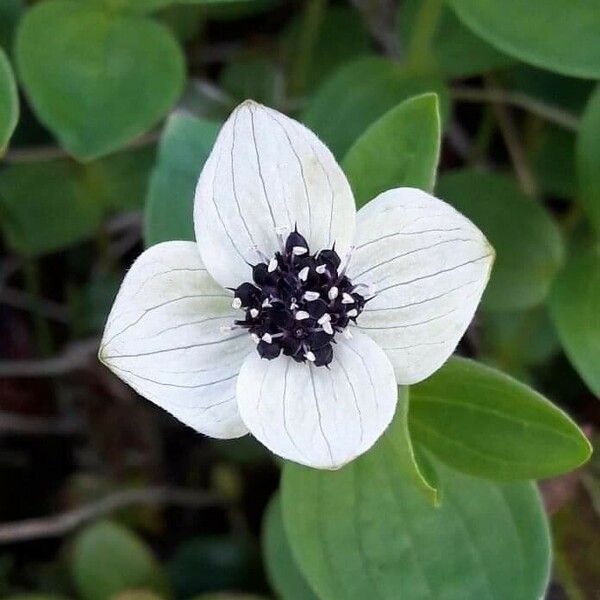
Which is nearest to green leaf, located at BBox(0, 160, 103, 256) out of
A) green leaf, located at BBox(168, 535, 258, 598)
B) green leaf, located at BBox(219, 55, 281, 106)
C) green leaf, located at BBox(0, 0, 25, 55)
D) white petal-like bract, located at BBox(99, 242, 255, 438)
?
green leaf, located at BBox(0, 0, 25, 55)

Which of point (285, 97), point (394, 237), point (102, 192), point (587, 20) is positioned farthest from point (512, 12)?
point (102, 192)

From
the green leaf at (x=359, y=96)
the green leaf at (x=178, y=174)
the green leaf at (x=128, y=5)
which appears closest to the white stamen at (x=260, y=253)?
the green leaf at (x=178, y=174)

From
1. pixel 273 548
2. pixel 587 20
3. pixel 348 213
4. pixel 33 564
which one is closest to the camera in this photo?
pixel 348 213

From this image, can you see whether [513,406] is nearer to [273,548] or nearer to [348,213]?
[348,213]

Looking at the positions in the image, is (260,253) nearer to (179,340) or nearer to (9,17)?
(179,340)

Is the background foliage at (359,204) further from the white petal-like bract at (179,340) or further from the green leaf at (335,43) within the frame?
the white petal-like bract at (179,340)

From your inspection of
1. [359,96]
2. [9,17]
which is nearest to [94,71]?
[9,17]

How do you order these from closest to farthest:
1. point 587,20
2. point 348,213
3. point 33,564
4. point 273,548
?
point 348,213 → point 587,20 → point 273,548 → point 33,564
